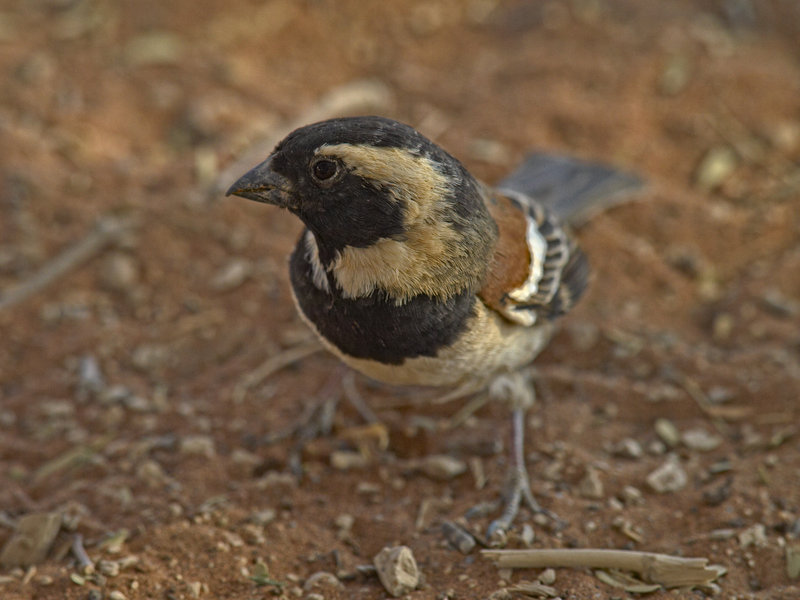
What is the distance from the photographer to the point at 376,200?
11.7 feet

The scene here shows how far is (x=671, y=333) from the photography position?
18.2 ft

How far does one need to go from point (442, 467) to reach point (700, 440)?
1.46 meters

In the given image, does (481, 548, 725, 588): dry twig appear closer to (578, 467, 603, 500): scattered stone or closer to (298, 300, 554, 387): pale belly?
(578, 467, 603, 500): scattered stone

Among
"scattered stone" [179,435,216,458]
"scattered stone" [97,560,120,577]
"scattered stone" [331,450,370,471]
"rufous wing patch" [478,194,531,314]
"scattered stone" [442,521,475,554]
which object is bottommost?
"scattered stone" [442,521,475,554]

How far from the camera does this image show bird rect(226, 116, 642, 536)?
11.7 ft

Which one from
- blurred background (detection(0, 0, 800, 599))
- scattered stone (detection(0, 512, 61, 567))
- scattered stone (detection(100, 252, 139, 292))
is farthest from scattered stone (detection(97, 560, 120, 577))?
scattered stone (detection(100, 252, 139, 292))

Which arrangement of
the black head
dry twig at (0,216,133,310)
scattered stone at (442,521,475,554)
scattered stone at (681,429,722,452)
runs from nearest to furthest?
the black head → scattered stone at (442,521,475,554) → scattered stone at (681,429,722,452) → dry twig at (0,216,133,310)

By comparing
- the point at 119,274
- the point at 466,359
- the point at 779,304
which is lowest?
the point at 779,304

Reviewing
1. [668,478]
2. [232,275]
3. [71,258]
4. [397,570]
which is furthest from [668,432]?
[71,258]

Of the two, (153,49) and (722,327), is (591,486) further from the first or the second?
(153,49)

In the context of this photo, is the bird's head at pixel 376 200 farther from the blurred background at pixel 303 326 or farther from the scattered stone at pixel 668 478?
the scattered stone at pixel 668 478

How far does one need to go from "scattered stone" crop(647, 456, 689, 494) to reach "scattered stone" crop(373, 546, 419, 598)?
4.47ft

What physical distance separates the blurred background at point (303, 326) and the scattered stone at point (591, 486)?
2.6 inches

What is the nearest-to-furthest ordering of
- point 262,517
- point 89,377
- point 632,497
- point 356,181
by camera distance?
point 356,181 → point 262,517 → point 632,497 → point 89,377
